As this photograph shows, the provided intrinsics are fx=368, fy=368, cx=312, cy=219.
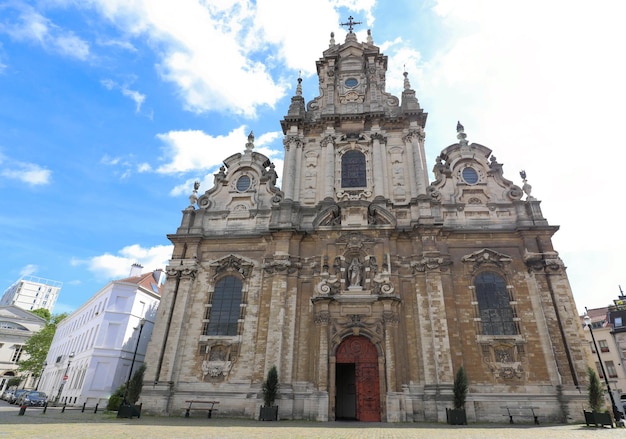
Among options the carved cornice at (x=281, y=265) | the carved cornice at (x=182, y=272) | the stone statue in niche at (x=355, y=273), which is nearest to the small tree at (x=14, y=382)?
the carved cornice at (x=182, y=272)

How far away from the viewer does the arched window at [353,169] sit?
22875 millimetres

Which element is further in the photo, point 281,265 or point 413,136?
point 413,136

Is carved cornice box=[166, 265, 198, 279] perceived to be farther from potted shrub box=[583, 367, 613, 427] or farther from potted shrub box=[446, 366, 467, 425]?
potted shrub box=[583, 367, 613, 427]

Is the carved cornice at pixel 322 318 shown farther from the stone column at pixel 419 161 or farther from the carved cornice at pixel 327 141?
the carved cornice at pixel 327 141

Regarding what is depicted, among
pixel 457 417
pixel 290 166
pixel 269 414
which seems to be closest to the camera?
pixel 457 417

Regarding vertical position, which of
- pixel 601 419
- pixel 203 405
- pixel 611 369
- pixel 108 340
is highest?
Answer: pixel 611 369

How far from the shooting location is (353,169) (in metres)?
23.3

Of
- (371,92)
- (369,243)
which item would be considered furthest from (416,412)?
(371,92)

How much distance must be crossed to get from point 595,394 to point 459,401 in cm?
541

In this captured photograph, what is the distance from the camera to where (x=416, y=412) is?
628 inches

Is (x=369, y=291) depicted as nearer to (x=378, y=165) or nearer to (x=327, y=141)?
(x=378, y=165)

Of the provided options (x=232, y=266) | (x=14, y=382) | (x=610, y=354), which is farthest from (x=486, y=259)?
(x=14, y=382)

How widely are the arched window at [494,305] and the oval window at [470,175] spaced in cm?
587

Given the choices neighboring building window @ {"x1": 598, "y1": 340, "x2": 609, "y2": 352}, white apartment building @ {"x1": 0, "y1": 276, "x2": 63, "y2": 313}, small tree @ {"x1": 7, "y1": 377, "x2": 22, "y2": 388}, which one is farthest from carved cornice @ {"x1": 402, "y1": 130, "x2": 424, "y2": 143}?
white apartment building @ {"x1": 0, "y1": 276, "x2": 63, "y2": 313}
